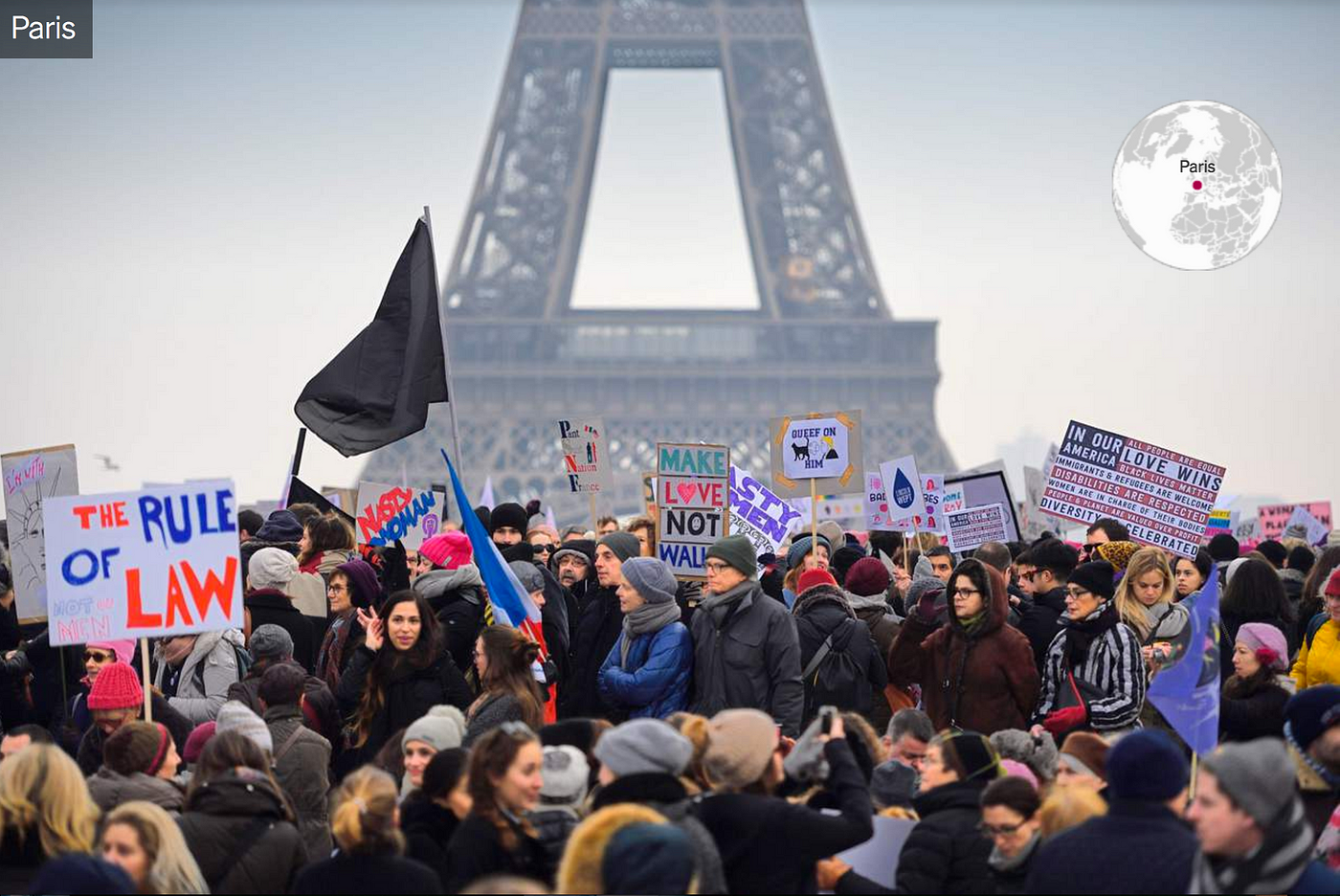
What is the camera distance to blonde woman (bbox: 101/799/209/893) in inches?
208

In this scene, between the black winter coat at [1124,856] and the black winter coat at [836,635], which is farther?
the black winter coat at [836,635]

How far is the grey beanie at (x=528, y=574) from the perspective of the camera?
9.07 m

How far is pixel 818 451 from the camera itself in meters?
13.0

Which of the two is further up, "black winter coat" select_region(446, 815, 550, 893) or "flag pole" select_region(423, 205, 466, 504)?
"flag pole" select_region(423, 205, 466, 504)

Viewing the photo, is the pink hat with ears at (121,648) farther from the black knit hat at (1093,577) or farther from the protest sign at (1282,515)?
the protest sign at (1282,515)

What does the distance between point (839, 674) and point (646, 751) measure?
139 inches

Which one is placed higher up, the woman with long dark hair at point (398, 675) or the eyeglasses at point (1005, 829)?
the woman with long dark hair at point (398, 675)

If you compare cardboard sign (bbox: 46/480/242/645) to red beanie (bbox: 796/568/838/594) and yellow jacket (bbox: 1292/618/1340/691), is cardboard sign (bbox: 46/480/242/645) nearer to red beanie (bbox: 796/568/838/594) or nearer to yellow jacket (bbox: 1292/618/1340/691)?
red beanie (bbox: 796/568/838/594)

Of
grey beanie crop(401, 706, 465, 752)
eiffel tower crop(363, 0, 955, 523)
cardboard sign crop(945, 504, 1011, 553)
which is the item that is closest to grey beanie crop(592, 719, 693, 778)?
grey beanie crop(401, 706, 465, 752)

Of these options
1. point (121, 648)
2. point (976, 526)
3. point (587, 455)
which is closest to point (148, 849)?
point (121, 648)

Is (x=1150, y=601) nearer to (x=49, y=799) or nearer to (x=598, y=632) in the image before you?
(x=598, y=632)

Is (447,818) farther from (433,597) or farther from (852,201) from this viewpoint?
(852,201)

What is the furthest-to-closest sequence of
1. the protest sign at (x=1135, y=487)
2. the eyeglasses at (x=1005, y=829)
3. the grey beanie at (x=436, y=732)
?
the protest sign at (x=1135, y=487) < the grey beanie at (x=436, y=732) < the eyeglasses at (x=1005, y=829)

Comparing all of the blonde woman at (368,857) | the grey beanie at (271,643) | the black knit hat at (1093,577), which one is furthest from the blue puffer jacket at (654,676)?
the blonde woman at (368,857)
